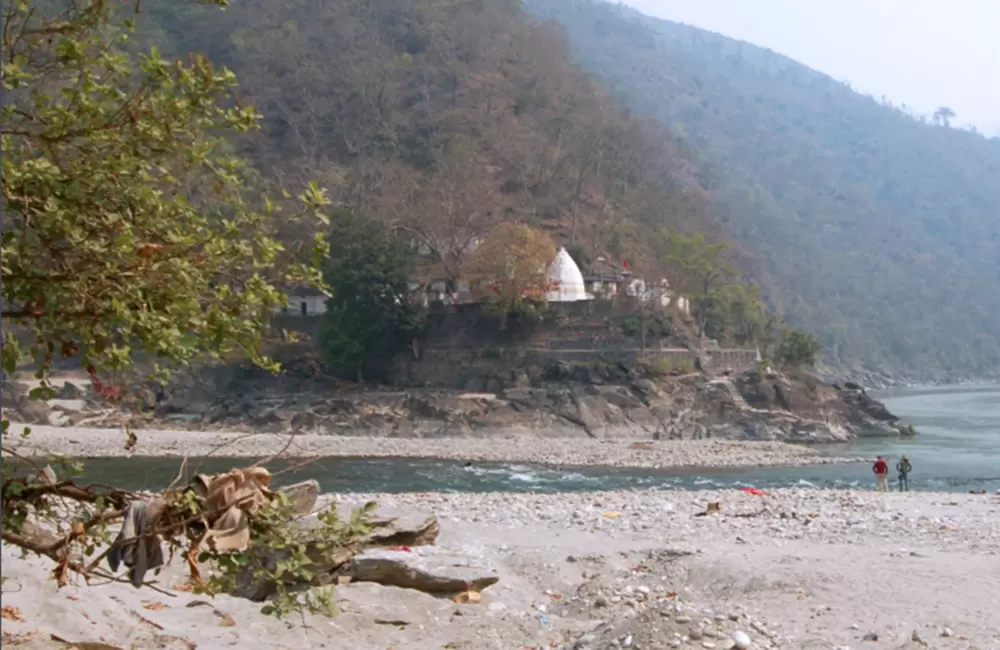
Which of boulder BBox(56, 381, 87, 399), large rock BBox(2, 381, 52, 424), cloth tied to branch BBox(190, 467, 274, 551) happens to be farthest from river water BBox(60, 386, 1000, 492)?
cloth tied to branch BBox(190, 467, 274, 551)

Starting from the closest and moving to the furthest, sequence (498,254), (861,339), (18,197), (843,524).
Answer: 1. (18,197)
2. (843,524)
3. (498,254)
4. (861,339)

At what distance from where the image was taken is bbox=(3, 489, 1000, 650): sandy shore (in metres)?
7.53

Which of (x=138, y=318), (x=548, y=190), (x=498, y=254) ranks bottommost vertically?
(x=138, y=318)

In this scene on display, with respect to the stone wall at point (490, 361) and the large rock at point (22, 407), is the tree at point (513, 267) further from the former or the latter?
the large rock at point (22, 407)

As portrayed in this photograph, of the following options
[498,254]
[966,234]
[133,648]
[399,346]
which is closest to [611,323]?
[498,254]

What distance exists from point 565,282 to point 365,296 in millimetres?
10353

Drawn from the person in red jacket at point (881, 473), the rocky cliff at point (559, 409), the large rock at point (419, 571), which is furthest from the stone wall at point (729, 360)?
the large rock at point (419, 571)

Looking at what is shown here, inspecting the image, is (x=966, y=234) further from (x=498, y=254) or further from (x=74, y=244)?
(x=74, y=244)

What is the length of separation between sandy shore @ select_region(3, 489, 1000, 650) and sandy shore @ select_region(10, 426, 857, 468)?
62.7 feet

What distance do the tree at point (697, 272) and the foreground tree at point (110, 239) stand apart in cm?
4939

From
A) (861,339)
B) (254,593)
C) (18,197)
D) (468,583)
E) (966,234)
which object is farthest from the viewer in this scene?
(966,234)

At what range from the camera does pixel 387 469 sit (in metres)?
31.0

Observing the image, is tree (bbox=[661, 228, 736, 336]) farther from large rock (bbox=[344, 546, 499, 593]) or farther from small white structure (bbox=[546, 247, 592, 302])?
large rock (bbox=[344, 546, 499, 593])

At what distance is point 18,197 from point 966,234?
593ft
